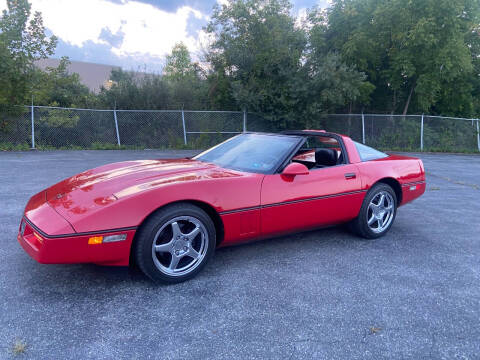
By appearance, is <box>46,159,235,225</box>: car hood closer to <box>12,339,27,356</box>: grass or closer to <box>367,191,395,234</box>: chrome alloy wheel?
<box>12,339,27,356</box>: grass

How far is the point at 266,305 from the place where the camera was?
259cm

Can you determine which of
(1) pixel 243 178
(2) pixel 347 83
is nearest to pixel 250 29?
(2) pixel 347 83

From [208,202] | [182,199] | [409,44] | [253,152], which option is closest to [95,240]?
[182,199]

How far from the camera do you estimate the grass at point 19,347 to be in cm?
198

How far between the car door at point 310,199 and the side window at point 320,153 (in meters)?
0.15

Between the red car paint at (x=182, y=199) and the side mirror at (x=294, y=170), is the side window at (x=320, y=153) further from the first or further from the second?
the side mirror at (x=294, y=170)

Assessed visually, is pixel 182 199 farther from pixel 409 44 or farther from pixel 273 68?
pixel 409 44

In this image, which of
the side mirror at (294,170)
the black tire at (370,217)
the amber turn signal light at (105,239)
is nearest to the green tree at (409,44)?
the black tire at (370,217)

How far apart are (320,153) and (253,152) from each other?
844 millimetres

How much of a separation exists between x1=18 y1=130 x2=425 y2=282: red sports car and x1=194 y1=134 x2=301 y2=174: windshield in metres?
0.01

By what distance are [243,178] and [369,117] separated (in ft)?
48.4

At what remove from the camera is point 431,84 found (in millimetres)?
15711

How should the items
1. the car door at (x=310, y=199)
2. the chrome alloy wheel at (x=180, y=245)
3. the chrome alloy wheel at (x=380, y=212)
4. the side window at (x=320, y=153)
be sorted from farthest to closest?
the chrome alloy wheel at (x=380, y=212), the side window at (x=320, y=153), the car door at (x=310, y=199), the chrome alloy wheel at (x=180, y=245)

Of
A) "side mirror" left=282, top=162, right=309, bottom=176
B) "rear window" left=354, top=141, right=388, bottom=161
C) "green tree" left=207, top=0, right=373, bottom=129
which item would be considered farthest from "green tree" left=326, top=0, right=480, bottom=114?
"side mirror" left=282, top=162, right=309, bottom=176
